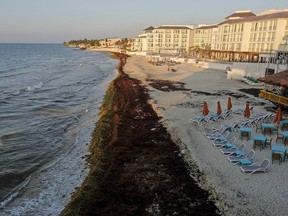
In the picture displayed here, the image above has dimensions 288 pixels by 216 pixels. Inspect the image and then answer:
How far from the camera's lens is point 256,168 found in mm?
12016

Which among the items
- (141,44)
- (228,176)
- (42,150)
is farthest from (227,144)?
(141,44)

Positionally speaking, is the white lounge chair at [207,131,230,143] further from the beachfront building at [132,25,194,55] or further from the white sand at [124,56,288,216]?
the beachfront building at [132,25,194,55]

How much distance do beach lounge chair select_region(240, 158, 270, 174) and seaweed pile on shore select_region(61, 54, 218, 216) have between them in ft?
7.98

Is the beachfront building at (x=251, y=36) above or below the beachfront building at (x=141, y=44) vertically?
above

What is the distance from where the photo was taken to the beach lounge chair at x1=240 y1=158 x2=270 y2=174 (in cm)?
1185

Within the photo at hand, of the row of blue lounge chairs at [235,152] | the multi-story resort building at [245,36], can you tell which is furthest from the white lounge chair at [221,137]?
the multi-story resort building at [245,36]

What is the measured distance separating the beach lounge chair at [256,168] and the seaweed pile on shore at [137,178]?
2.43 meters

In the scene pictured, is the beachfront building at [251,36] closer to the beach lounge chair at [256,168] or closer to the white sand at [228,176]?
the white sand at [228,176]

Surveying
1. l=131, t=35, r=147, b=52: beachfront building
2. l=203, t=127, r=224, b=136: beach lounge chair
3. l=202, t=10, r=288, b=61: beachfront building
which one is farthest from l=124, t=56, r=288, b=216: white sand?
l=131, t=35, r=147, b=52: beachfront building

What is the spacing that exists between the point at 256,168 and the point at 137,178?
523 centimetres

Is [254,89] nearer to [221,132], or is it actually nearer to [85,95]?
[221,132]

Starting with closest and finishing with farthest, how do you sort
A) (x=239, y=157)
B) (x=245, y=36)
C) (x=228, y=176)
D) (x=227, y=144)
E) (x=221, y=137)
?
(x=228, y=176)
(x=239, y=157)
(x=227, y=144)
(x=221, y=137)
(x=245, y=36)

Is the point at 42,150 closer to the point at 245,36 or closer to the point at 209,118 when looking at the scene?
the point at 209,118

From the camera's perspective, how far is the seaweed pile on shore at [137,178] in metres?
9.86
